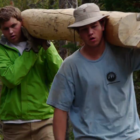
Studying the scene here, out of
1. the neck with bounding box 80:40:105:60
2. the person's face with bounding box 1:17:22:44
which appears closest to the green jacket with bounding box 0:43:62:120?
the person's face with bounding box 1:17:22:44

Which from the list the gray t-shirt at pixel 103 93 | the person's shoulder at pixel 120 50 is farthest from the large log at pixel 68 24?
the gray t-shirt at pixel 103 93

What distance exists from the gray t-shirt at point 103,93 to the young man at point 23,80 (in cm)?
136

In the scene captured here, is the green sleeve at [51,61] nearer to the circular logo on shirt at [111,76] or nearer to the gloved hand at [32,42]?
the gloved hand at [32,42]

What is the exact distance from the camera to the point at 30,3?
1288cm

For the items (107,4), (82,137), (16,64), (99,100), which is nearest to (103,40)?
(99,100)

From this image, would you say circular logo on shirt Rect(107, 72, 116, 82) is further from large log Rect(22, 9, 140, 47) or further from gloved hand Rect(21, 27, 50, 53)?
gloved hand Rect(21, 27, 50, 53)

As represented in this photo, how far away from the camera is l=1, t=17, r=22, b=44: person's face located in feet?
16.5

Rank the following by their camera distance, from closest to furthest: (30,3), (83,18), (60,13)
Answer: (83,18) < (60,13) < (30,3)

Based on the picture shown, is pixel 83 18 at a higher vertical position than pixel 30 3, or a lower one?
higher

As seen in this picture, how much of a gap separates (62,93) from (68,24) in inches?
29.5

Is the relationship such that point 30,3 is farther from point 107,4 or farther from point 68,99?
point 68,99

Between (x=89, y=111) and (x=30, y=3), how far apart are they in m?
9.62

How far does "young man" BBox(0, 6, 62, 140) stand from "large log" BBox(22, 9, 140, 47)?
23cm

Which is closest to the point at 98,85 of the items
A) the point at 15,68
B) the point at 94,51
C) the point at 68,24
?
the point at 94,51
